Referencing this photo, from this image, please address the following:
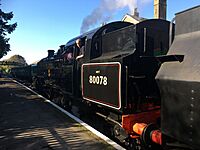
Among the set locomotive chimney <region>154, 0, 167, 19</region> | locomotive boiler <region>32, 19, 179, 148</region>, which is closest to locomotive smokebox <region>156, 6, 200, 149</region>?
locomotive boiler <region>32, 19, 179, 148</region>

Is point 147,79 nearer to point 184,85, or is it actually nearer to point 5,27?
point 184,85

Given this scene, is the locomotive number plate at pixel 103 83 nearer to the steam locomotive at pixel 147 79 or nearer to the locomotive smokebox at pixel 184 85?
the steam locomotive at pixel 147 79

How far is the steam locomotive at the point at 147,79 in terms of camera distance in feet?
10.5

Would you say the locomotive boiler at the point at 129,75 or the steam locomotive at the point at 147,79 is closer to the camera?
the steam locomotive at the point at 147,79

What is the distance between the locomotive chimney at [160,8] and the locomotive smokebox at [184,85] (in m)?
21.6

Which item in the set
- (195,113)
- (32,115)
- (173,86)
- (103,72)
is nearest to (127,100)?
(103,72)

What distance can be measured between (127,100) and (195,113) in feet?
8.57

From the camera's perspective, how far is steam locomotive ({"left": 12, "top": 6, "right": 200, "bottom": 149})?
3197mm

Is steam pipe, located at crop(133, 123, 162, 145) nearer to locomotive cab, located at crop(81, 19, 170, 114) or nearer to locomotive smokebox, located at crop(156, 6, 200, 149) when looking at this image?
locomotive cab, located at crop(81, 19, 170, 114)

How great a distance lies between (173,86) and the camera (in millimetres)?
3352

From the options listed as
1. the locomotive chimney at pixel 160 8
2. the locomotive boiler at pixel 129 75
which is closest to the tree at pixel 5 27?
the locomotive chimney at pixel 160 8

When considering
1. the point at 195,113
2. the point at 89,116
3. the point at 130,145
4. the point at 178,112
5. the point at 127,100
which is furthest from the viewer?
the point at 89,116

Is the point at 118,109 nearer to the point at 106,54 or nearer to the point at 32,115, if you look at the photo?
the point at 106,54

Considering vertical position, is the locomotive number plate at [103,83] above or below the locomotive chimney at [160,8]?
below
